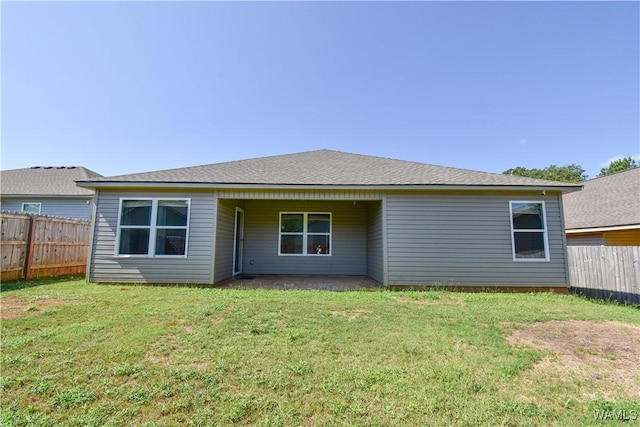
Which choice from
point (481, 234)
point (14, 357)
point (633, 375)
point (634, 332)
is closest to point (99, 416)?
point (14, 357)

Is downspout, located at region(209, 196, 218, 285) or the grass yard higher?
downspout, located at region(209, 196, 218, 285)

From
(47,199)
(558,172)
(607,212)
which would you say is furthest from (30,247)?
(558,172)

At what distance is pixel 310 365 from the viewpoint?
288cm

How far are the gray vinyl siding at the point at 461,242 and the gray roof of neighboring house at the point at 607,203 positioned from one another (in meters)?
4.34

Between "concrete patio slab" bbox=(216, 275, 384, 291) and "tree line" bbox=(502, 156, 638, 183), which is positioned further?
"tree line" bbox=(502, 156, 638, 183)

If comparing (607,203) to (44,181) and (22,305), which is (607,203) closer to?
(22,305)

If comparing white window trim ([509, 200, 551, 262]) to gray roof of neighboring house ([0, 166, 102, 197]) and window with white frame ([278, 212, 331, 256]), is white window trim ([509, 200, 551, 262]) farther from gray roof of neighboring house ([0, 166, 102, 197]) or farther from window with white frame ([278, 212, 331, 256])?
gray roof of neighboring house ([0, 166, 102, 197])

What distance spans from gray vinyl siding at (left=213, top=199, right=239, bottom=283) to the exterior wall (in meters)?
10.4

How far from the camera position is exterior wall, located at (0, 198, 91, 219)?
14258mm

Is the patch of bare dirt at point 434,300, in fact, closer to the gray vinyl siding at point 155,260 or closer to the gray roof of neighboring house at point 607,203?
the gray vinyl siding at point 155,260

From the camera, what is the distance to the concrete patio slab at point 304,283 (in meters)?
7.34

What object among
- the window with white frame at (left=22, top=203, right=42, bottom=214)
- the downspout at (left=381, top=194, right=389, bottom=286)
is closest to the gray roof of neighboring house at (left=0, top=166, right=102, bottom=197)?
the window with white frame at (left=22, top=203, right=42, bottom=214)

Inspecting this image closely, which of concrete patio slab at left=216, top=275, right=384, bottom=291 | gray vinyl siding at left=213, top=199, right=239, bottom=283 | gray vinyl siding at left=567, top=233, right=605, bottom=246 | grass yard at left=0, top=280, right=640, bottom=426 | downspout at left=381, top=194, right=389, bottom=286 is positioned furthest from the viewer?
gray vinyl siding at left=567, top=233, right=605, bottom=246

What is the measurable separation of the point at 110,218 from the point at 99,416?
6972 millimetres
